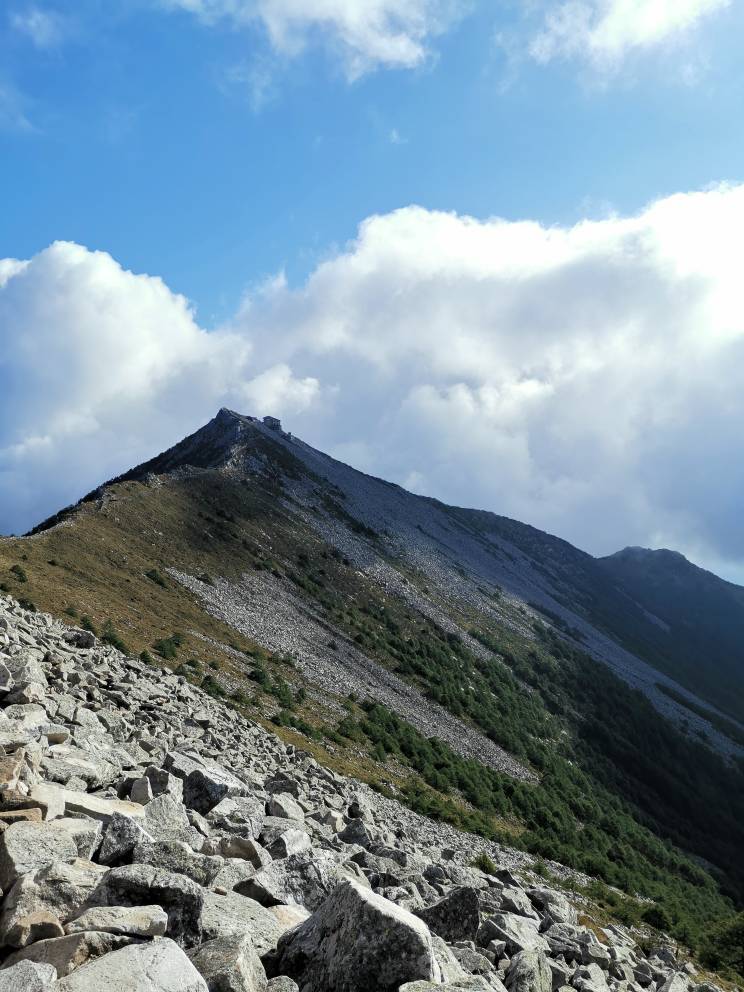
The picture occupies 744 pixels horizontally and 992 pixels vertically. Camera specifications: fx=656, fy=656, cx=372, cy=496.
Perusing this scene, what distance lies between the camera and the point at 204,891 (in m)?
8.48

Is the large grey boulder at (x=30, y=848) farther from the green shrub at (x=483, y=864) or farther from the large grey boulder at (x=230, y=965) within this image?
the green shrub at (x=483, y=864)

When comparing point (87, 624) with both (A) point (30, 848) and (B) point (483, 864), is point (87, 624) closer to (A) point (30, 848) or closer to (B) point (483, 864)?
(B) point (483, 864)

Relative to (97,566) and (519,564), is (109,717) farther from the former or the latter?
(519,564)

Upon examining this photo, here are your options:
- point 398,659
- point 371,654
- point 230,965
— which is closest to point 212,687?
point 371,654

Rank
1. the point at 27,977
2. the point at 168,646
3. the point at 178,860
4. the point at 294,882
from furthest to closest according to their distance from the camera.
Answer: the point at 168,646 → the point at 294,882 → the point at 178,860 → the point at 27,977

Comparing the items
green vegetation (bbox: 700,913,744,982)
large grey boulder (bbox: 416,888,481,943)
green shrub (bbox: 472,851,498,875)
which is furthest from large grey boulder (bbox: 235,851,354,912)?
green vegetation (bbox: 700,913,744,982)

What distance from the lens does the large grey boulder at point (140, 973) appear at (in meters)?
5.82

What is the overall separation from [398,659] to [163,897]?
6662 cm

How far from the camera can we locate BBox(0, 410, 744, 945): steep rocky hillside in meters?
46.6

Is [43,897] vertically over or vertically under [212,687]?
over

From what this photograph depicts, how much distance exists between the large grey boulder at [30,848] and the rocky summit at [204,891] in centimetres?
2

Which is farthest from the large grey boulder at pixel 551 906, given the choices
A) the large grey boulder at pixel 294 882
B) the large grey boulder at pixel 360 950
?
the large grey boulder at pixel 360 950

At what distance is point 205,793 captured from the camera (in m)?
14.1

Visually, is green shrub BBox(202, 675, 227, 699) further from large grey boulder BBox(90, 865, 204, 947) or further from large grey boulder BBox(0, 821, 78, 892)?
large grey boulder BBox(90, 865, 204, 947)
